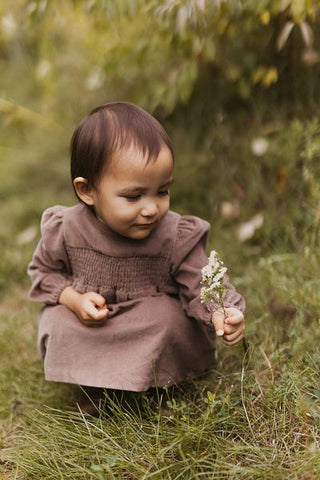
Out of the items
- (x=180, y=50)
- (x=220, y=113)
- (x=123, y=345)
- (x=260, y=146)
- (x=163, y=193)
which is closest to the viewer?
(x=163, y=193)

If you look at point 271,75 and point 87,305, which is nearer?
point 87,305

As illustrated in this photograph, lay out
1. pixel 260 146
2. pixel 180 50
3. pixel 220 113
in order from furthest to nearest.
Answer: pixel 220 113
pixel 180 50
pixel 260 146

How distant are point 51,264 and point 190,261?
1.71 feet

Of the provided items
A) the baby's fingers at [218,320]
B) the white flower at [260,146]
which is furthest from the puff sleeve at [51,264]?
the white flower at [260,146]

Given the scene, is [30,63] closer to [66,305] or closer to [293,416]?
[66,305]

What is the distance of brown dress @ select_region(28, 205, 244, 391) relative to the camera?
2.08m

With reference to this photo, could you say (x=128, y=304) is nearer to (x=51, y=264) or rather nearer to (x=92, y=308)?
(x=92, y=308)

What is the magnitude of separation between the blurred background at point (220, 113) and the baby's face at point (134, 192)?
75cm

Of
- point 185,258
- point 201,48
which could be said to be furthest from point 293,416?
point 201,48

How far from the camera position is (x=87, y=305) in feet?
6.72

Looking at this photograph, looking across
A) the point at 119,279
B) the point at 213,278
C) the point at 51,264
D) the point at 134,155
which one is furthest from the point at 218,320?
the point at 51,264

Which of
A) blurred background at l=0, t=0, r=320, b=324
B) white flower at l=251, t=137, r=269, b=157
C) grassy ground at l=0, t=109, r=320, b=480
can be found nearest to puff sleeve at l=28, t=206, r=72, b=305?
grassy ground at l=0, t=109, r=320, b=480

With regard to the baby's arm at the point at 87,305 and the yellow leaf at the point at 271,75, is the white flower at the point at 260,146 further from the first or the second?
the baby's arm at the point at 87,305

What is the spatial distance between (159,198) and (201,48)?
4.34 feet
